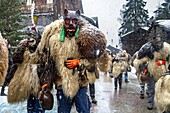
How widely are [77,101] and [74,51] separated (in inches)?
26.2

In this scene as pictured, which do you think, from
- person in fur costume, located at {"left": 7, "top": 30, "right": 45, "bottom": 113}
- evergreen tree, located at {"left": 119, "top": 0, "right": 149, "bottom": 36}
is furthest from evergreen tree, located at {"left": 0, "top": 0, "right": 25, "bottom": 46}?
evergreen tree, located at {"left": 119, "top": 0, "right": 149, "bottom": 36}

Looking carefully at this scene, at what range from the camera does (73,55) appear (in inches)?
130

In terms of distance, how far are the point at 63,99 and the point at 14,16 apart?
13106mm

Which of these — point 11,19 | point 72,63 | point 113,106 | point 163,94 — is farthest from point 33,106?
point 11,19

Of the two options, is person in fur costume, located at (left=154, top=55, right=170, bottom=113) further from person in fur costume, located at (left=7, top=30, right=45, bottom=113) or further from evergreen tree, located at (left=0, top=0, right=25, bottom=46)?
evergreen tree, located at (left=0, top=0, right=25, bottom=46)

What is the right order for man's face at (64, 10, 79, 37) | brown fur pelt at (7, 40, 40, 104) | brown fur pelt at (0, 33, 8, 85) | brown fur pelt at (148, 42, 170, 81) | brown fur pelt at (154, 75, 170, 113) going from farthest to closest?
brown fur pelt at (148, 42, 170, 81) → brown fur pelt at (154, 75, 170, 113) → brown fur pelt at (7, 40, 40, 104) → man's face at (64, 10, 79, 37) → brown fur pelt at (0, 33, 8, 85)

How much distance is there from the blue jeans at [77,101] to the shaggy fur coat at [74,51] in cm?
9

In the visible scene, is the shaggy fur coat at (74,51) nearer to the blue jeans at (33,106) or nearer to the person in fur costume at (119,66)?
the blue jeans at (33,106)

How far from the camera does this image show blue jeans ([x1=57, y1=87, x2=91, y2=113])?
331 cm

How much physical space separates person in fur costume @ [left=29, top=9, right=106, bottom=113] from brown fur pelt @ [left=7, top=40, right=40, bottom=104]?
32.1 inches

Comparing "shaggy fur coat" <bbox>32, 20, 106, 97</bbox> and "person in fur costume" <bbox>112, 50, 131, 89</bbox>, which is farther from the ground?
"shaggy fur coat" <bbox>32, 20, 106, 97</bbox>

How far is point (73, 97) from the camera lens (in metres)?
3.32

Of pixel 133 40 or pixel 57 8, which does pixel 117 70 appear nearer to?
pixel 57 8

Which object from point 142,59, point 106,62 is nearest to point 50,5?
point 142,59
